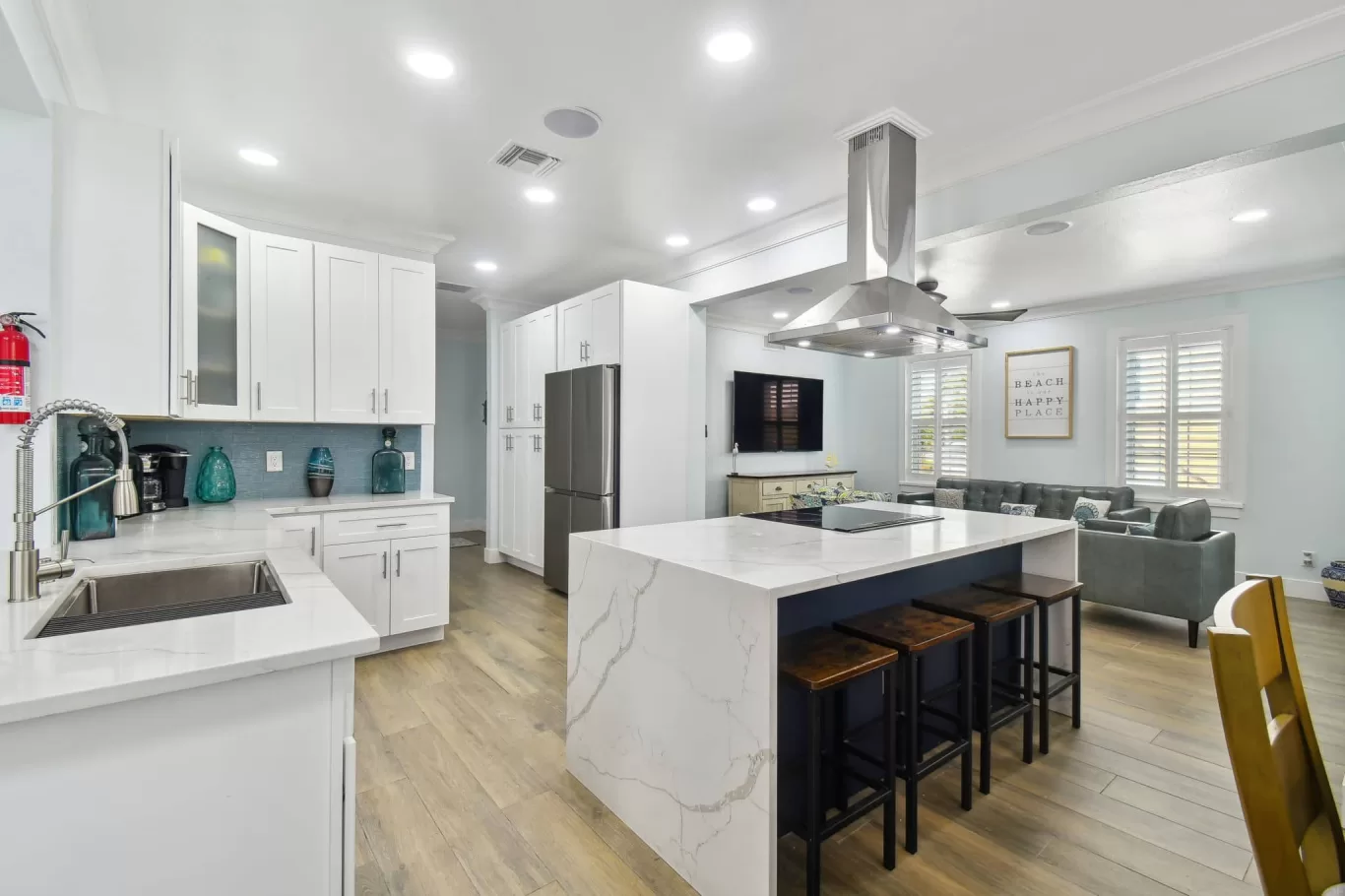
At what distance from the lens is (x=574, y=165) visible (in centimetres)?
302

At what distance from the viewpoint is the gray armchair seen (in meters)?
3.63

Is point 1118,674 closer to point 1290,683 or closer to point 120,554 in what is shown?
point 1290,683

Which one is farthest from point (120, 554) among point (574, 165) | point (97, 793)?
point (574, 165)

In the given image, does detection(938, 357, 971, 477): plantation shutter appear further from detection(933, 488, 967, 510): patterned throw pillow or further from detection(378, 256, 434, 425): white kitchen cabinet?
detection(378, 256, 434, 425): white kitchen cabinet

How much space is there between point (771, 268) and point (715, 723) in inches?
120

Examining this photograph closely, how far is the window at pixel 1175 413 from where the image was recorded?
16.5 ft

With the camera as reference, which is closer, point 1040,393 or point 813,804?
point 813,804

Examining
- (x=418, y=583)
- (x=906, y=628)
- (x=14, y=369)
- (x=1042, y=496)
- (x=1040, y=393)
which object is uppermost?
(x=1040, y=393)

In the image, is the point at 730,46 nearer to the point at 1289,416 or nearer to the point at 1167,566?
the point at 1167,566

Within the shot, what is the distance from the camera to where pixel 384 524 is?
11.0 ft

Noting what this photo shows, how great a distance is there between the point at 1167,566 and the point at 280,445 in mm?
5468

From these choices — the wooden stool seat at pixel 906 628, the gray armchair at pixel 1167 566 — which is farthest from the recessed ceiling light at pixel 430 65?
the gray armchair at pixel 1167 566

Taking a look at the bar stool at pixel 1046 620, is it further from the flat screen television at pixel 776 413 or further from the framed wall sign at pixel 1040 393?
the flat screen television at pixel 776 413

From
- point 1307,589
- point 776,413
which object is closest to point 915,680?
point 1307,589
